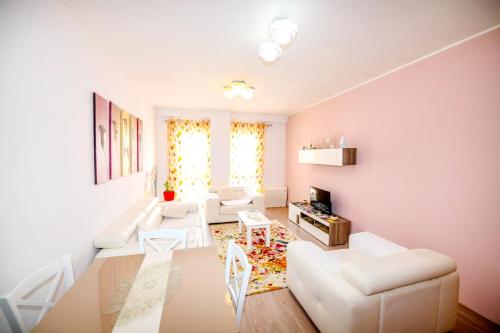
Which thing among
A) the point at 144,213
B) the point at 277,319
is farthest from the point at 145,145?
the point at 277,319

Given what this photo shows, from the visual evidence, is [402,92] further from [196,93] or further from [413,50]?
[196,93]

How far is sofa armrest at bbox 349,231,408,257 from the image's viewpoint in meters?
2.07

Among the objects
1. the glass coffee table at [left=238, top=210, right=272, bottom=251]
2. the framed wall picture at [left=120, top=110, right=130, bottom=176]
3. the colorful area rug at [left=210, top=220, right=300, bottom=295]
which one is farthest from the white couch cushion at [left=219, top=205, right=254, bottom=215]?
the framed wall picture at [left=120, top=110, right=130, bottom=176]

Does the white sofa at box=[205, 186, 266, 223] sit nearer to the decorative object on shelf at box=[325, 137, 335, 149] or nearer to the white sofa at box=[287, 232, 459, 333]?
the decorative object on shelf at box=[325, 137, 335, 149]

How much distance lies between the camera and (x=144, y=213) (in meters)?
2.95

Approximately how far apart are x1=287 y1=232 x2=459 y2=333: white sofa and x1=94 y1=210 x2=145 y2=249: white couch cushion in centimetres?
193

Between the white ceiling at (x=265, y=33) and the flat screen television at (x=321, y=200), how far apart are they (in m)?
2.19

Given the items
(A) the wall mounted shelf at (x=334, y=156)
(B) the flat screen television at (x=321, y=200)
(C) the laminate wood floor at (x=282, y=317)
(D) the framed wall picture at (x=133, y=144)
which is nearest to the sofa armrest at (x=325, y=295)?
(C) the laminate wood floor at (x=282, y=317)

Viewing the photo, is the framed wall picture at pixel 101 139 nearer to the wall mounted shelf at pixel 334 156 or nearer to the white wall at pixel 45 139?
the white wall at pixel 45 139

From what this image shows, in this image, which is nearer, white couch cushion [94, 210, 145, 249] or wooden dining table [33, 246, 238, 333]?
wooden dining table [33, 246, 238, 333]

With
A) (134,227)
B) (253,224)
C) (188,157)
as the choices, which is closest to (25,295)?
(134,227)

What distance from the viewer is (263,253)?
126 inches

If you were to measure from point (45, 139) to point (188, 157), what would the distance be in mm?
4241

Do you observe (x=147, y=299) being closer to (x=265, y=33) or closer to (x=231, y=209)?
(x=265, y=33)
